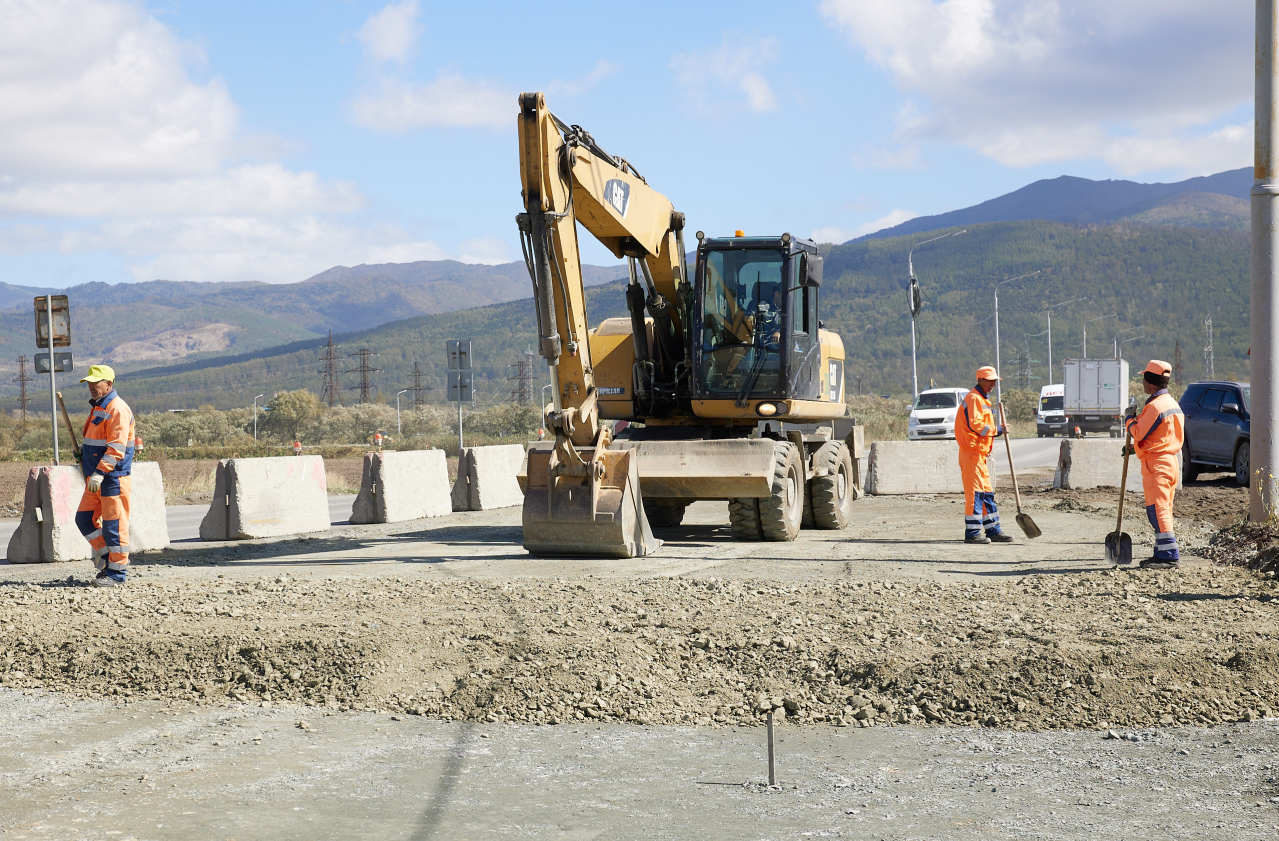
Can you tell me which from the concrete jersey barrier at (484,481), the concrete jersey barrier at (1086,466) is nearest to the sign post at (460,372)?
the concrete jersey barrier at (484,481)

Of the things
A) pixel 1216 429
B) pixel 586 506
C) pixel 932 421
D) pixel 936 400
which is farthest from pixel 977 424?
pixel 936 400

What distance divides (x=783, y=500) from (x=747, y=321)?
2.16 metres

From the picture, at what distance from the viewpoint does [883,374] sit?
143 metres

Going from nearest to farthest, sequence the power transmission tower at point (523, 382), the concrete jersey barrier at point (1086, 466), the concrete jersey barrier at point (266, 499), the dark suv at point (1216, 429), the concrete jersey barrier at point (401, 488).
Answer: the concrete jersey barrier at point (266, 499) → the concrete jersey barrier at point (401, 488) → the dark suv at point (1216, 429) → the concrete jersey barrier at point (1086, 466) → the power transmission tower at point (523, 382)

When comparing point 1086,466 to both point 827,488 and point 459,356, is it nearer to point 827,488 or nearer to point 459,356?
point 827,488

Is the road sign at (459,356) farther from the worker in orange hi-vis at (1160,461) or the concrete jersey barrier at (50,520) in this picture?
the worker in orange hi-vis at (1160,461)

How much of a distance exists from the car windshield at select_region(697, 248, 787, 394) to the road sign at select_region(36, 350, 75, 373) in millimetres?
10758

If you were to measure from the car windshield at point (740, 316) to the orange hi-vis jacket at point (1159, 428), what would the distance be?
4.49 meters

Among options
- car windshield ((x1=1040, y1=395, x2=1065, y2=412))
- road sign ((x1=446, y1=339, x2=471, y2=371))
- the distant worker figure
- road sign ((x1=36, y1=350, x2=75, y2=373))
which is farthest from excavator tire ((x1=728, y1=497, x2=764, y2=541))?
car windshield ((x1=1040, y1=395, x2=1065, y2=412))

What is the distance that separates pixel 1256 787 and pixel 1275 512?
28.5 ft

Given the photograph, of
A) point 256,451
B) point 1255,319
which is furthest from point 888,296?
point 1255,319

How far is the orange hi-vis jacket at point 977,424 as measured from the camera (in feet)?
45.2

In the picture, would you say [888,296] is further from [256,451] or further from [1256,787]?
[1256,787]

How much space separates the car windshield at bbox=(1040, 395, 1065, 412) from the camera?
58.9 metres
